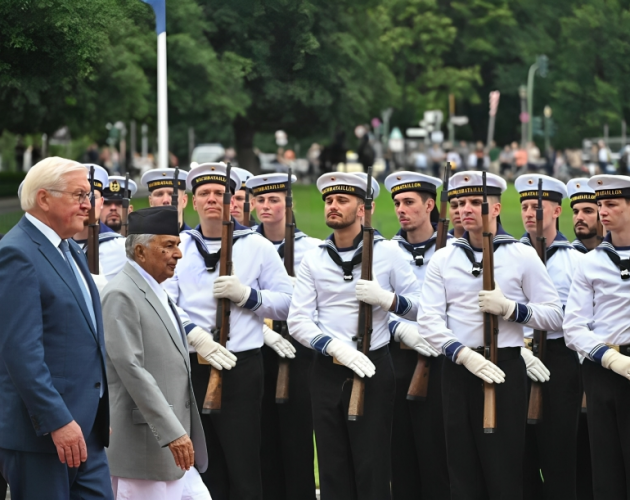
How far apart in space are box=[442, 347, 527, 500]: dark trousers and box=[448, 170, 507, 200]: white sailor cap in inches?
35.2

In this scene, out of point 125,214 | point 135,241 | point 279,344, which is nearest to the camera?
point 135,241

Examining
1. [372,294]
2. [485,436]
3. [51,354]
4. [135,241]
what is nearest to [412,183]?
[372,294]

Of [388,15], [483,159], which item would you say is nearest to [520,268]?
[388,15]

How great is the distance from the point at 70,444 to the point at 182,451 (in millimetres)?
594

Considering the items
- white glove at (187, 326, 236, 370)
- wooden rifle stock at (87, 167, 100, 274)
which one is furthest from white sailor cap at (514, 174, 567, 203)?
Answer: wooden rifle stock at (87, 167, 100, 274)

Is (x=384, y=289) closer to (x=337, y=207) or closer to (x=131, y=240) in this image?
(x=337, y=207)

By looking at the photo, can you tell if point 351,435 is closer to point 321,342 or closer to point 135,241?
point 321,342

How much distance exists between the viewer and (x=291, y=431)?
745 centimetres

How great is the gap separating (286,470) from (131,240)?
269 centimetres

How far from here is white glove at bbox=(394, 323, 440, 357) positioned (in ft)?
23.1

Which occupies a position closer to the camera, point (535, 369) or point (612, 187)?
point (612, 187)

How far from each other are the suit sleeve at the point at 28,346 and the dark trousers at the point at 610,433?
9.68ft

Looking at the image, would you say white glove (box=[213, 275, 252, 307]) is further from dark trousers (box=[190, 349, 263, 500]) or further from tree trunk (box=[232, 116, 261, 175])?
tree trunk (box=[232, 116, 261, 175])

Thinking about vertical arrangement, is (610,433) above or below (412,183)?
below
